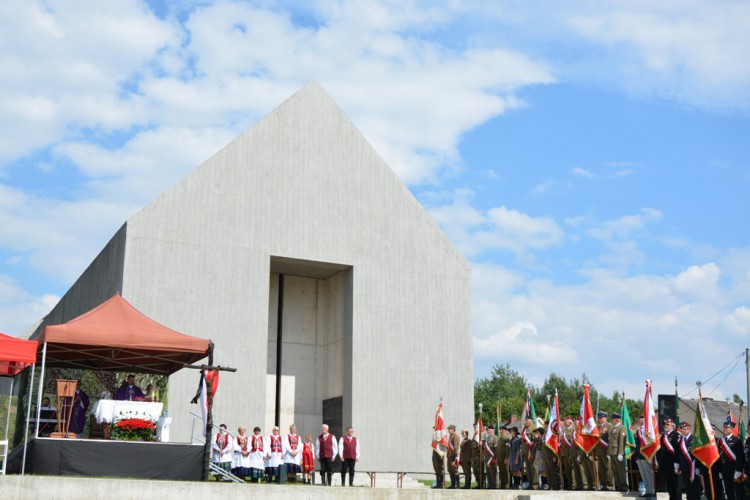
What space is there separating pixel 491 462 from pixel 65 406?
374 inches

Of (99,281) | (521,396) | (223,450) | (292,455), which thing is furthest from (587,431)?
(521,396)

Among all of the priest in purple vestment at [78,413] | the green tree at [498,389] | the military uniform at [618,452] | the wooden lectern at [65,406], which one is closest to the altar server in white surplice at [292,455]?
the priest in purple vestment at [78,413]

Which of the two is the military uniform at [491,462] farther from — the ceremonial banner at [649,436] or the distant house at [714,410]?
the distant house at [714,410]

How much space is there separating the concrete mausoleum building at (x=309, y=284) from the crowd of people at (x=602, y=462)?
5.49 meters

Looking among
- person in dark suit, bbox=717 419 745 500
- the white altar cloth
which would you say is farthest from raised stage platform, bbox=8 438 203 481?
person in dark suit, bbox=717 419 745 500

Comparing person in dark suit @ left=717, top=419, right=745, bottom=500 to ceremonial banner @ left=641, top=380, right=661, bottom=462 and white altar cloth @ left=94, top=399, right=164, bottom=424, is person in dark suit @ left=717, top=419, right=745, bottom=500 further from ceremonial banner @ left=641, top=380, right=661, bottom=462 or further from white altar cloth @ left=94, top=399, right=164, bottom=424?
white altar cloth @ left=94, top=399, right=164, bottom=424

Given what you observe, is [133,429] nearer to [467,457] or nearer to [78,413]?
[78,413]

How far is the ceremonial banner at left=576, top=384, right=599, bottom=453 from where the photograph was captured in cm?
1684

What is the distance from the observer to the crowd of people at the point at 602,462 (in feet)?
48.3

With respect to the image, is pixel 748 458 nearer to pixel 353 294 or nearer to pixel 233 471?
pixel 233 471

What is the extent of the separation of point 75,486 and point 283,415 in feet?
48.4

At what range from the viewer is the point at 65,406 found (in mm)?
16406

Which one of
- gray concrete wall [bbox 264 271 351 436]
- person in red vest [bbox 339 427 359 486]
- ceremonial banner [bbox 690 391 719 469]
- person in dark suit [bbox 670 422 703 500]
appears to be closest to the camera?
ceremonial banner [bbox 690 391 719 469]

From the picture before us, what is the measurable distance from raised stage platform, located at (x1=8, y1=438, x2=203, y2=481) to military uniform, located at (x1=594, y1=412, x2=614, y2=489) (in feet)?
25.4
